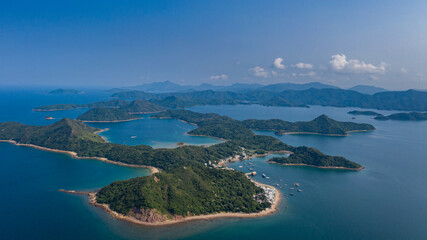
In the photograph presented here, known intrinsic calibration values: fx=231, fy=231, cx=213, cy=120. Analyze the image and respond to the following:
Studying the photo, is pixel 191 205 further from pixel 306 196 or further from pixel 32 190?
pixel 32 190

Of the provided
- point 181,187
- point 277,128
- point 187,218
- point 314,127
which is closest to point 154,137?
point 181,187

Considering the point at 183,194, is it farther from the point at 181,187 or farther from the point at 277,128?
the point at 277,128

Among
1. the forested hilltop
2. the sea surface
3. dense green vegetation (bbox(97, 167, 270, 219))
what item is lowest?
the sea surface

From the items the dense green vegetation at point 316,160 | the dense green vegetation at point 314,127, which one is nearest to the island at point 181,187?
the dense green vegetation at point 316,160

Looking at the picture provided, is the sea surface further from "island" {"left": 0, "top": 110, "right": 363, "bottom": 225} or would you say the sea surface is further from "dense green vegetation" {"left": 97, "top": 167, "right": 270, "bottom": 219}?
"dense green vegetation" {"left": 97, "top": 167, "right": 270, "bottom": 219}

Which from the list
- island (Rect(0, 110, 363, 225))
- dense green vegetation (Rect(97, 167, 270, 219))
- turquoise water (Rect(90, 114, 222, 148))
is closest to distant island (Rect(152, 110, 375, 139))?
turquoise water (Rect(90, 114, 222, 148))
